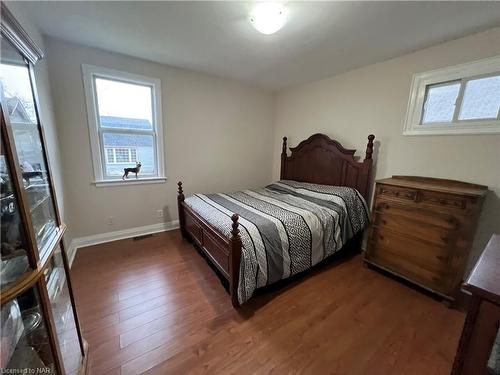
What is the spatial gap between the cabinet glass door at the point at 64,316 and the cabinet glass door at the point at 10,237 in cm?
32

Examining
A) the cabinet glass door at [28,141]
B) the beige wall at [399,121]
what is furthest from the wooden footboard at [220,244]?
the beige wall at [399,121]

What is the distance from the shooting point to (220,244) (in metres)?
1.85

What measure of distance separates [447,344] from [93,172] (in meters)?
3.79

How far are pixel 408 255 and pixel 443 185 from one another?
0.77 m

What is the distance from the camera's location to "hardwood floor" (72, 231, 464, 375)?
4.25 feet

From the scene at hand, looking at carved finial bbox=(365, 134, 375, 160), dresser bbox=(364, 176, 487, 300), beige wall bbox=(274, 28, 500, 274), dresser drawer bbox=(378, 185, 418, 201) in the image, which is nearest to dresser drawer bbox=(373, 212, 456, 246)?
dresser bbox=(364, 176, 487, 300)

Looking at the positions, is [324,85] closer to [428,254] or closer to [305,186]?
[305,186]

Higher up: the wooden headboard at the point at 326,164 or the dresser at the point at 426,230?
the wooden headboard at the point at 326,164

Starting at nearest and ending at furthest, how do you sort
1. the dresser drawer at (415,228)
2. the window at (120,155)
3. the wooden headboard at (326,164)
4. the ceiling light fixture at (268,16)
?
the ceiling light fixture at (268,16)
the dresser drawer at (415,228)
the wooden headboard at (326,164)
the window at (120,155)

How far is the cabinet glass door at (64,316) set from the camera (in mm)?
1020

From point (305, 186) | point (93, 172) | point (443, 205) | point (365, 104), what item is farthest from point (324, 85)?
point (93, 172)

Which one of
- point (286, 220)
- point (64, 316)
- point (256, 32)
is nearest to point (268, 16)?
point (256, 32)

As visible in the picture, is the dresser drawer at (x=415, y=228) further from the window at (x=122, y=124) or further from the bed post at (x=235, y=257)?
the window at (x=122, y=124)

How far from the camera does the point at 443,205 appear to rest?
1752mm
